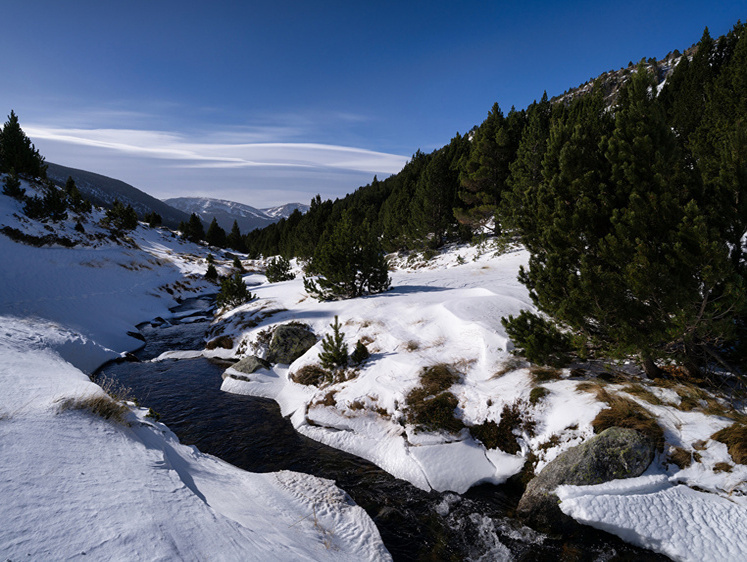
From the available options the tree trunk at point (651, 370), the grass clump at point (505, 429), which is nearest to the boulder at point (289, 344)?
the grass clump at point (505, 429)

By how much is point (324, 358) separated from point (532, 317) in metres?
7.97

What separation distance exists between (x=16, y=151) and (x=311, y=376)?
2355 inches

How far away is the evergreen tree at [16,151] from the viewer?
143ft

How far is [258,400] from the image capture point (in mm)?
13367

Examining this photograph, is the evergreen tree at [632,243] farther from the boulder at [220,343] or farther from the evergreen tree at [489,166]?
the evergreen tree at [489,166]

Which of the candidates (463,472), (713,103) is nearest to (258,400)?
(463,472)

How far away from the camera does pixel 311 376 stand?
13.6m

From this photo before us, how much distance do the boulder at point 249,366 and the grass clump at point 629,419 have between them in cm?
1296

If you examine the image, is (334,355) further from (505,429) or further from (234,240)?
(234,240)

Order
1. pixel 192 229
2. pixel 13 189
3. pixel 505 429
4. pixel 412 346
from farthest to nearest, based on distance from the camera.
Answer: pixel 192 229
pixel 13 189
pixel 412 346
pixel 505 429

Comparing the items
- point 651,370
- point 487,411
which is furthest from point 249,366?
point 651,370

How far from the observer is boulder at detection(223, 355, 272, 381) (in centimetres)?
1492

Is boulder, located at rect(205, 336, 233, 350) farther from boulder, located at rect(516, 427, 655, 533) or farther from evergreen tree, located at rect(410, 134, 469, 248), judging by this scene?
evergreen tree, located at rect(410, 134, 469, 248)

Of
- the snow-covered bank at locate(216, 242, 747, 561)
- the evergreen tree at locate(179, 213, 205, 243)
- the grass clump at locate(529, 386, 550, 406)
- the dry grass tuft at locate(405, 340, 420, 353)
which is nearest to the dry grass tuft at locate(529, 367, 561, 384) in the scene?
the snow-covered bank at locate(216, 242, 747, 561)
